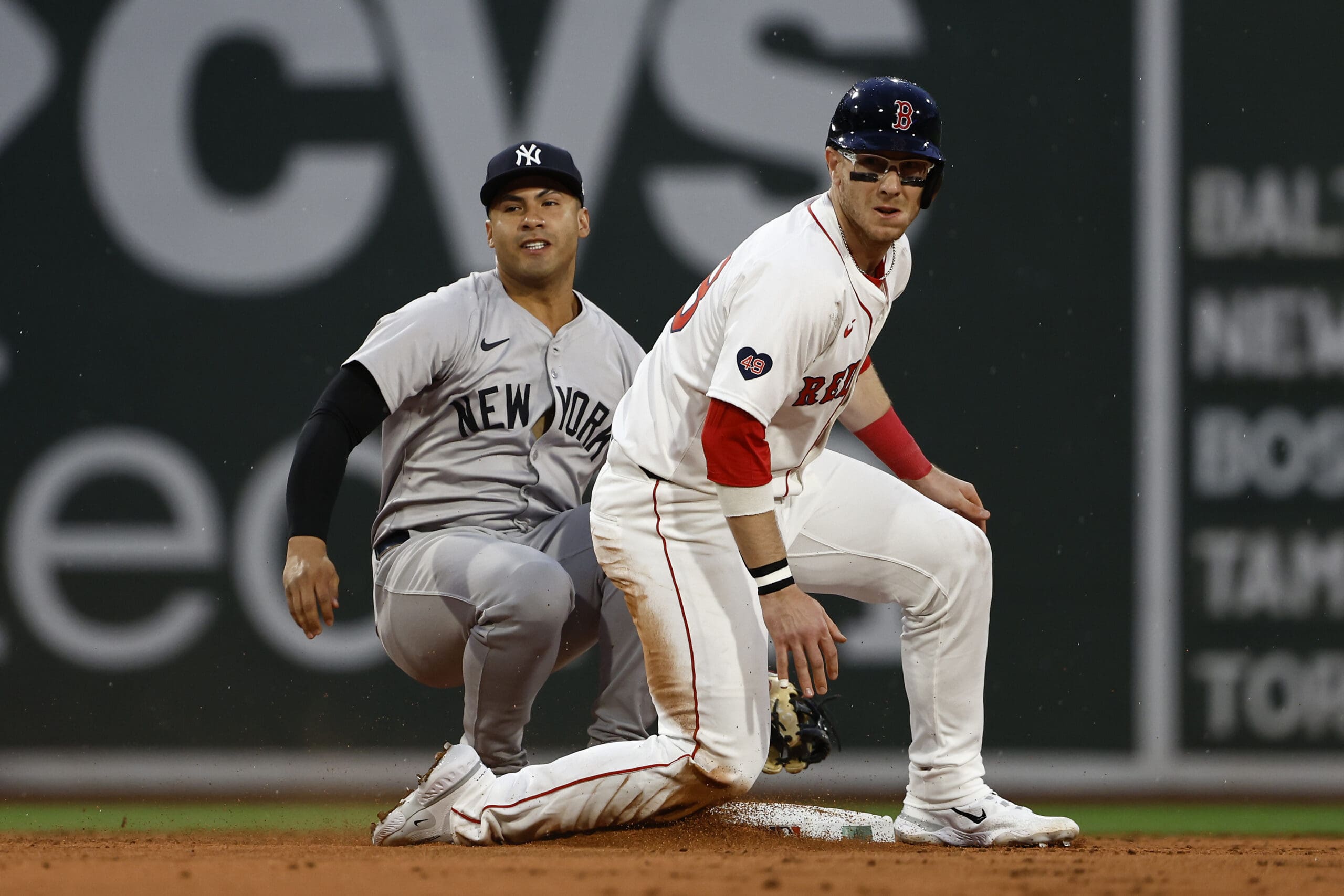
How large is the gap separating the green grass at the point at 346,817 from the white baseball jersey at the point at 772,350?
1.69 meters

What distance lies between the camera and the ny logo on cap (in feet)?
11.6

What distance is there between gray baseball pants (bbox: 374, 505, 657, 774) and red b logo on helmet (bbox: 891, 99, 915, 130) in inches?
47.3

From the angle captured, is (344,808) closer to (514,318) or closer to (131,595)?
(131,595)

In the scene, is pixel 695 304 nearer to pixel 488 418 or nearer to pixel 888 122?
pixel 888 122

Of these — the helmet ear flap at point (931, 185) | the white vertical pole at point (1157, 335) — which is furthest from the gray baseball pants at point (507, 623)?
the white vertical pole at point (1157, 335)

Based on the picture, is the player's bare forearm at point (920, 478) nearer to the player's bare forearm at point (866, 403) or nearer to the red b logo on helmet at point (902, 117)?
the player's bare forearm at point (866, 403)

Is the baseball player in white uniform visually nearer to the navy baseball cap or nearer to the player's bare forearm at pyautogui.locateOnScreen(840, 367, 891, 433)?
the player's bare forearm at pyautogui.locateOnScreen(840, 367, 891, 433)

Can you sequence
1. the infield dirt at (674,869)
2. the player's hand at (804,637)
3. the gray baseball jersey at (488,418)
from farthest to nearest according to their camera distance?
the gray baseball jersey at (488,418), the player's hand at (804,637), the infield dirt at (674,869)

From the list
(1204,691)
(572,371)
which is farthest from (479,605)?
(1204,691)

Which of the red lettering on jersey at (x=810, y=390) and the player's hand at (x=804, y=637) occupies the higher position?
the red lettering on jersey at (x=810, y=390)

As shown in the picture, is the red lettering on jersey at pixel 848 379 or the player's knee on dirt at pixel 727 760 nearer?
the player's knee on dirt at pixel 727 760

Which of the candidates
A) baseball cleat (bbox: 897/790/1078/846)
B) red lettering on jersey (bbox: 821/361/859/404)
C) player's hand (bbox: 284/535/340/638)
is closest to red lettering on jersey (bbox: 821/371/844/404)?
red lettering on jersey (bbox: 821/361/859/404)

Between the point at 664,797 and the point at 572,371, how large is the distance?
1131 mm

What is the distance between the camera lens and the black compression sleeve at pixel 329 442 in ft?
10.5
